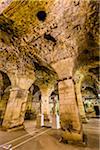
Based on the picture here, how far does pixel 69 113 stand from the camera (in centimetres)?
425

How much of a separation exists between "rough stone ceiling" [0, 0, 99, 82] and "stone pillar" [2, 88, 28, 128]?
6.38 feet

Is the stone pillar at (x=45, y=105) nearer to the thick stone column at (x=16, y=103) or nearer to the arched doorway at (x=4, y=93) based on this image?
the arched doorway at (x=4, y=93)

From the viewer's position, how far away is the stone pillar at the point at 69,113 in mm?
4031

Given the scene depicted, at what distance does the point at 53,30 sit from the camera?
4.65m

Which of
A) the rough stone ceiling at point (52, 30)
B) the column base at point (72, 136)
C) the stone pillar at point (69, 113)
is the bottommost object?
the column base at point (72, 136)

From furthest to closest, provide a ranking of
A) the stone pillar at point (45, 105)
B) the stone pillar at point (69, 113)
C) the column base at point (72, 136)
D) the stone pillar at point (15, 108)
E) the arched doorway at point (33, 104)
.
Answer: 1. the arched doorway at point (33, 104)
2. the stone pillar at point (45, 105)
3. the stone pillar at point (15, 108)
4. the stone pillar at point (69, 113)
5. the column base at point (72, 136)

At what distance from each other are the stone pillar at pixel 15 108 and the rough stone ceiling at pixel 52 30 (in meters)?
1.94

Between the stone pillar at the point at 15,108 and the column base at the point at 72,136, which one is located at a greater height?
the stone pillar at the point at 15,108

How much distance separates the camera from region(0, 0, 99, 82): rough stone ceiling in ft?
12.8

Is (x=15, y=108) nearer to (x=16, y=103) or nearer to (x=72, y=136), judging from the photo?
(x=16, y=103)

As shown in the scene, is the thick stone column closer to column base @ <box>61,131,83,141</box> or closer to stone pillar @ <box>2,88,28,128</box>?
stone pillar @ <box>2,88,28,128</box>

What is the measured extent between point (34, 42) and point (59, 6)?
1.78 meters

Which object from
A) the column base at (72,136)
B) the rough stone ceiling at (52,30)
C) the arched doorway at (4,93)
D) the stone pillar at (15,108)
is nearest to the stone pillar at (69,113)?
the column base at (72,136)

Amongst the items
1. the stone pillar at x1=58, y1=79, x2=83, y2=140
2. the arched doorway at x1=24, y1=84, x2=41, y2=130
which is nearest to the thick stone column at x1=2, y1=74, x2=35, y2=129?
the stone pillar at x1=58, y1=79, x2=83, y2=140
